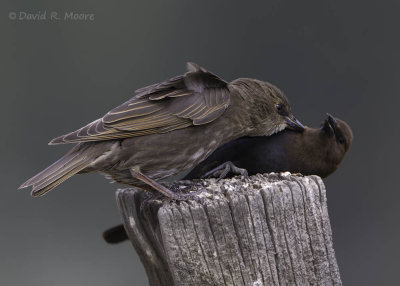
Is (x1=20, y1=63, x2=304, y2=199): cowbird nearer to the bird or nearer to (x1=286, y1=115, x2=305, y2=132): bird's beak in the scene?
the bird

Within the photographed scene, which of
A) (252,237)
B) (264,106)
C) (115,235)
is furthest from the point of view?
(264,106)

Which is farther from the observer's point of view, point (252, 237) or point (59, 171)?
point (59, 171)

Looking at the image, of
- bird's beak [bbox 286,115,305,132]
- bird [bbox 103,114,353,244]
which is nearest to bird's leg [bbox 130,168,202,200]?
bird [bbox 103,114,353,244]

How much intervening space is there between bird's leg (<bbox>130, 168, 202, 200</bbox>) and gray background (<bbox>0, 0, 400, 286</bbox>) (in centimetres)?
267

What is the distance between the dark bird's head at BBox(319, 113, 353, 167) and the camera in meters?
4.91

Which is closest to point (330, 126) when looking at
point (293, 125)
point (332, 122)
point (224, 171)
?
point (332, 122)

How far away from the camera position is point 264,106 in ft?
15.8

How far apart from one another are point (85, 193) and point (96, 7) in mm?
2129

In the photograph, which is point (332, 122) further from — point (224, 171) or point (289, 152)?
point (224, 171)

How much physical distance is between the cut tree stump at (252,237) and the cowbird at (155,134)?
2.15 ft

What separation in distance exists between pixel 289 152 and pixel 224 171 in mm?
590

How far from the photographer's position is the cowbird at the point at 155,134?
4.02m

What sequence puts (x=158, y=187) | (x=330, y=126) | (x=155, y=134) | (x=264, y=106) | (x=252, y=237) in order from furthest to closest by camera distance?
(x=330, y=126) → (x=264, y=106) → (x=155, y=134) → (x=158, y=187) → (x=252, y=237)

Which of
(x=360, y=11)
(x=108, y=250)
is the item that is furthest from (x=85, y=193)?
(x=360, y=11)
